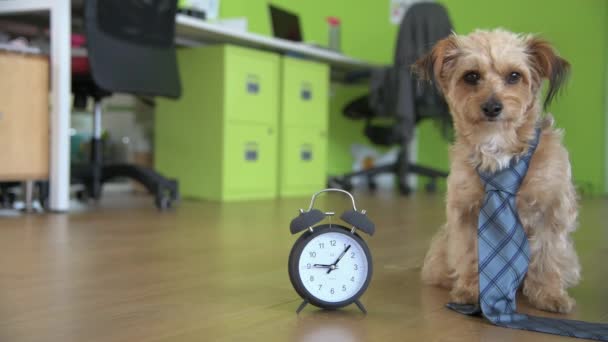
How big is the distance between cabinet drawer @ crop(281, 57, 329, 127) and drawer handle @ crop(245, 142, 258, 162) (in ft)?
1.31

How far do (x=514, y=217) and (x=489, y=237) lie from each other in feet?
0.22

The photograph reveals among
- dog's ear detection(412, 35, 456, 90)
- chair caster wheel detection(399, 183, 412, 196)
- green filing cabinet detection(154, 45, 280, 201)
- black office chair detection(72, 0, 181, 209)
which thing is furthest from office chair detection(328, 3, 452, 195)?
dog's ear detection(412, 35, 456, 90)

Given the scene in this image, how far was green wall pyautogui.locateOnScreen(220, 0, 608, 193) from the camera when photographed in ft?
17.7

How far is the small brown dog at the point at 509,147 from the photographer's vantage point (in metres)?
1.43

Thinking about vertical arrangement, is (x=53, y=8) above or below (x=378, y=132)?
above

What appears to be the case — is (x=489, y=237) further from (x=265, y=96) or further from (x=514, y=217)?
(x=265, y=96)

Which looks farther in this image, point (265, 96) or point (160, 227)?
point (265, 96)

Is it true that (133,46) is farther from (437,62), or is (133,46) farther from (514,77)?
(514,77)

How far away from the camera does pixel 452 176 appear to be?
1.52m

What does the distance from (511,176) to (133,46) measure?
257 centimetres

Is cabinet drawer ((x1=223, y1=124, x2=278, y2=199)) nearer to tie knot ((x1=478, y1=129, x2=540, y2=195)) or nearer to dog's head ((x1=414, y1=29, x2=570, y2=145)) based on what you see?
dog's head ((x1=414, y1=29, x2=570, y2=145))

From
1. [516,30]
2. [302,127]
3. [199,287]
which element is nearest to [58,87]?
[199,287]

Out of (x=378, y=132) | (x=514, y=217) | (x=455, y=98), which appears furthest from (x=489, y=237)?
(x=378, y=132)

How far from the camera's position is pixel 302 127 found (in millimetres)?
5035
